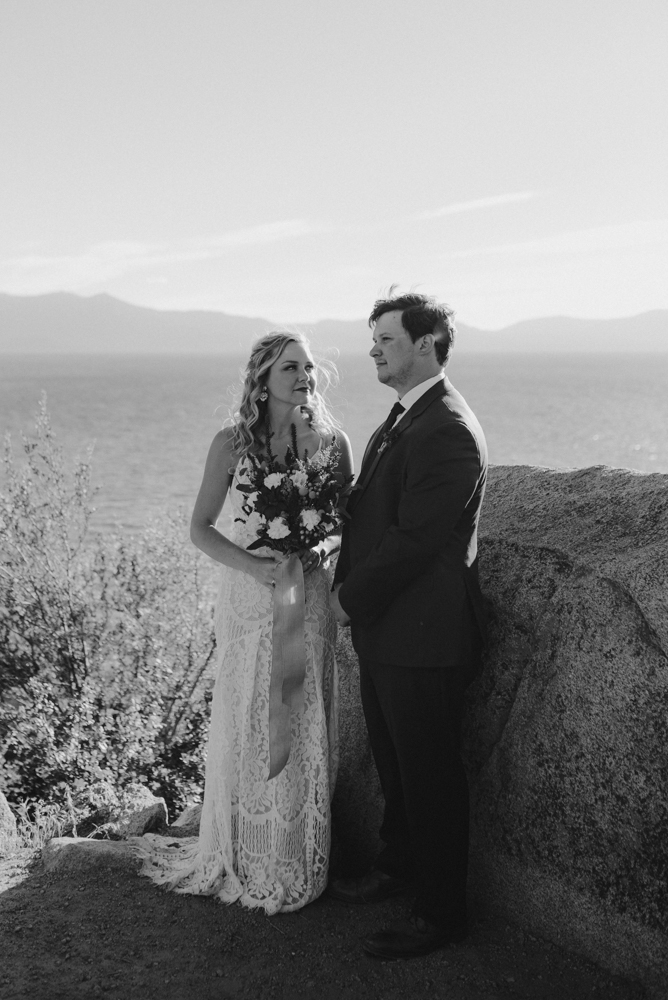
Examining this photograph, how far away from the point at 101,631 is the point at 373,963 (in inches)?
231

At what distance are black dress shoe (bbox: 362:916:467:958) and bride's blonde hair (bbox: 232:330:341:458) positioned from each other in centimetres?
240

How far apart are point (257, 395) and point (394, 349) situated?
0.90m

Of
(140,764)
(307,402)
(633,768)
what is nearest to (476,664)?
(633,768)

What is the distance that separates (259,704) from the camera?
4703 millimetres

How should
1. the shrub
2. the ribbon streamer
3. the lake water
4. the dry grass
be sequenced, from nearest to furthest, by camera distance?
the ribbon streamer, the dry grass, the shrub, the lake water

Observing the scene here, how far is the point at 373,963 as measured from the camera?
13.6 feet

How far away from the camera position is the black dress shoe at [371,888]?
4598 millimetres

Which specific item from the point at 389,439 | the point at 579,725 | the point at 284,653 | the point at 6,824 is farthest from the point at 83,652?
the point at 579,725

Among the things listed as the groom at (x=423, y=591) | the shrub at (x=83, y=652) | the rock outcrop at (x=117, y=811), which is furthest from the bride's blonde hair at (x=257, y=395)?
the shrub at (x=83, y=652)

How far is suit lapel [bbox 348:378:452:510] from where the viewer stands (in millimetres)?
Result: 4176

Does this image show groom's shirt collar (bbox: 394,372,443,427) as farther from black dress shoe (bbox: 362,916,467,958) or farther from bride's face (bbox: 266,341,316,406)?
black dress shoe (bbox: 362,916,467,958)

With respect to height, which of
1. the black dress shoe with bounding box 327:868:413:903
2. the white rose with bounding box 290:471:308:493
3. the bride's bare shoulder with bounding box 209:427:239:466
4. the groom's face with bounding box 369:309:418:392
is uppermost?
the groom's face with bounding box 369:309:418:392

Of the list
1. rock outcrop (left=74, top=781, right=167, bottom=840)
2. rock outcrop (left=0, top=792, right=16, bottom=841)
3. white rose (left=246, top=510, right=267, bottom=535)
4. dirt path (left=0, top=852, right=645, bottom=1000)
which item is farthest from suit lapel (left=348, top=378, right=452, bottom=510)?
rock outcrop (left=0, top=792, right=16, bottom=841)

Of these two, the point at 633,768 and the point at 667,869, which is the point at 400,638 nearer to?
the point at 633,768
